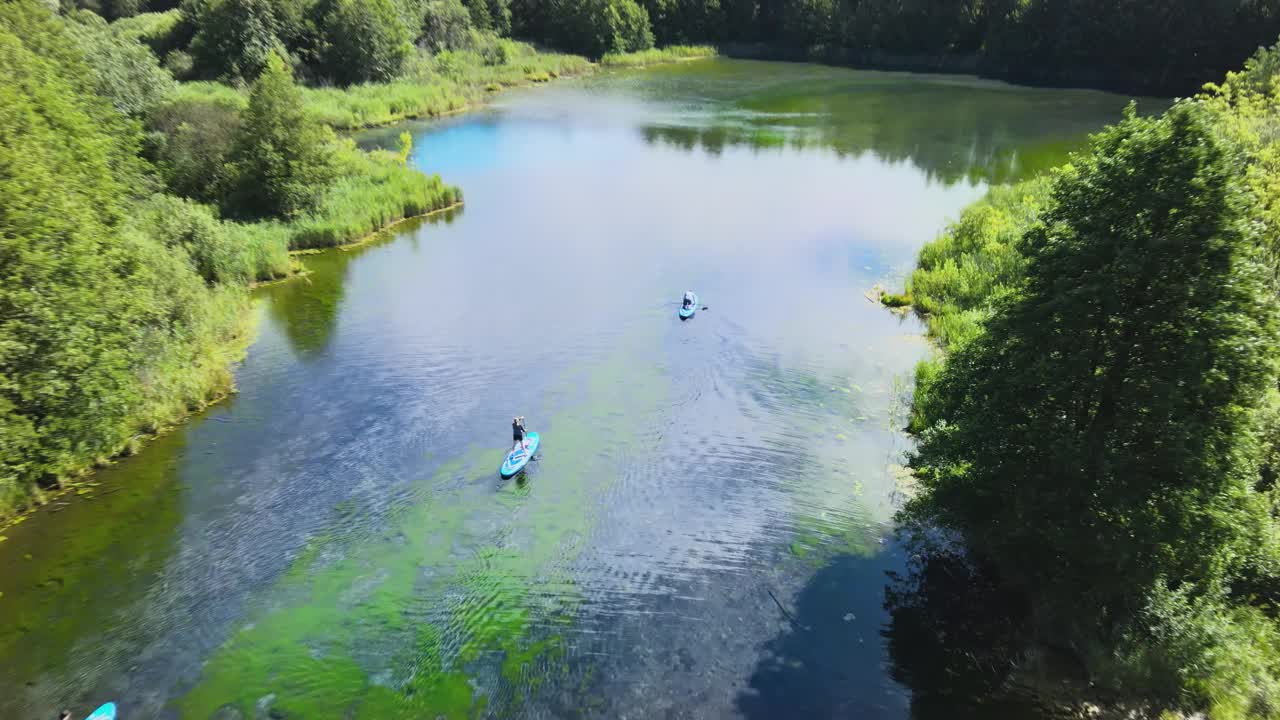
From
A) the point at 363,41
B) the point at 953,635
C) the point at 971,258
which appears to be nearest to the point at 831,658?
the point at 953,635

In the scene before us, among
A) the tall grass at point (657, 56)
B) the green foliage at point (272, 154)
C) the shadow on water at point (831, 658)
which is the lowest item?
the shadow on water at point (831, 658)

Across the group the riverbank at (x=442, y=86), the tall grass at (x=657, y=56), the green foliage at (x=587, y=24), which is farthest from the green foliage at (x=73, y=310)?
the green foliage at (x=587, y=24)

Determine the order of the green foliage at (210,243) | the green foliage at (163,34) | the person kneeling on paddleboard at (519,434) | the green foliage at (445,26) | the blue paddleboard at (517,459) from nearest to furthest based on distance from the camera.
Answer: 1. the blue paddleboard at (517,459)
2. the person kneeling on paddleboard at (519,434)
3. the green foliage at (210,243)
4. the green foliage at (163,34)
5. the green foliage at (445,26)

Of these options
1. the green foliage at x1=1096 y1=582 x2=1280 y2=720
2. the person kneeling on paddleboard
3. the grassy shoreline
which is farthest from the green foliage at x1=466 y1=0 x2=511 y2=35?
the green foliage at x1=1096 y1=582 x2=1280 y2=720

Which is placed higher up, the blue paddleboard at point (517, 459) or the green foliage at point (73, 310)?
the green foliage at point (73, 310)

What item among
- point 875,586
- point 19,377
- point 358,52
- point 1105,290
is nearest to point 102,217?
point 19,377

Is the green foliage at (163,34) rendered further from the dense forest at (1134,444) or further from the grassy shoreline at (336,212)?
the dense forest at (1134,444)

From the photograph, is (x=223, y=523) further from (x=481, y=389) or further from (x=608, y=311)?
(x=608, y=311)

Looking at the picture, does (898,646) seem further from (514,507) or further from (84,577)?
(84,577)
